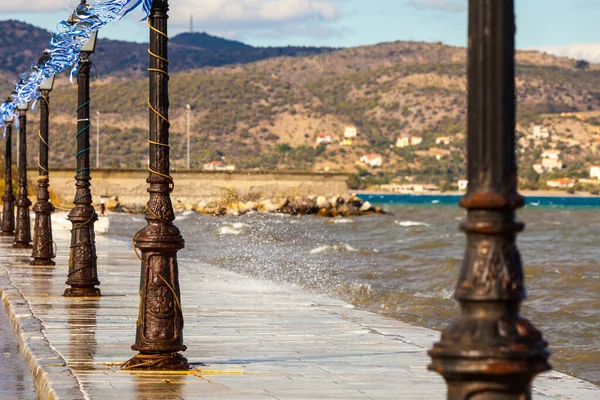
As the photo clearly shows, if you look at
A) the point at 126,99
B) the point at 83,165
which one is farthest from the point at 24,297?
the point at 126,99

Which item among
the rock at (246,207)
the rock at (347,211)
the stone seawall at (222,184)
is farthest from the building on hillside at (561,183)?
the rock at (246,207)

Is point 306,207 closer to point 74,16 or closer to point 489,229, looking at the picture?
point 74,16

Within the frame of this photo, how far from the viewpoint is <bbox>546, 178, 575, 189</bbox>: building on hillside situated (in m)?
190

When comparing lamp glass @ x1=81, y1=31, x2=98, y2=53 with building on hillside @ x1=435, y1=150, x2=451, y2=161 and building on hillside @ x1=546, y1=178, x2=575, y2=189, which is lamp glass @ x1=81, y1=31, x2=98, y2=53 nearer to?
building on hillside @ x1=546, y1=178, x2=575, y2=189

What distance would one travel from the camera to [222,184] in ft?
326

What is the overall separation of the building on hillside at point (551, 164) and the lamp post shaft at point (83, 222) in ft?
569

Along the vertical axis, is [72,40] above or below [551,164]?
above

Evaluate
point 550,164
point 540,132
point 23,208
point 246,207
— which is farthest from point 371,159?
point 23,208

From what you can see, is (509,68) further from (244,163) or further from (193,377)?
(244,163)

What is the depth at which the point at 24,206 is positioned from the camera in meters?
28.3

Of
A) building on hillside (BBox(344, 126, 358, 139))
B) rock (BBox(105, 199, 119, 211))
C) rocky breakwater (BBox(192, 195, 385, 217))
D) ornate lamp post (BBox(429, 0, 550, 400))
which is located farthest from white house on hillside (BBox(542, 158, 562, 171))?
ornate lamp post (BBox(429, 0, 550, 400))

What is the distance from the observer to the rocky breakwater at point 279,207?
91062 mm

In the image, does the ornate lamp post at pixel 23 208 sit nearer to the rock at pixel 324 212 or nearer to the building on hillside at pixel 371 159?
the rock at pixel 324 212

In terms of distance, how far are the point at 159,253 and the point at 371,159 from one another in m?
183
